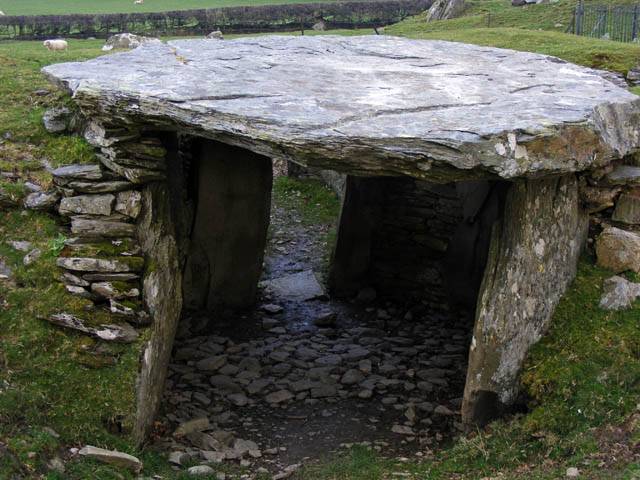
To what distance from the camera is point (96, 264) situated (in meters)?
6.97

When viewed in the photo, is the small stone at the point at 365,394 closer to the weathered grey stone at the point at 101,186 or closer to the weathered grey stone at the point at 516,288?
the weathered grey stone at the point at 516,288

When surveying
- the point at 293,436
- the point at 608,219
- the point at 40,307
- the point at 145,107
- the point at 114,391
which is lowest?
the point at 293,436

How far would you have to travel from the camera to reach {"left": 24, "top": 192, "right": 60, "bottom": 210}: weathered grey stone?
24.5ft

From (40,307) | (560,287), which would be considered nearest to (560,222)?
(560,287)

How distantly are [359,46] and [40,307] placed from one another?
486cm

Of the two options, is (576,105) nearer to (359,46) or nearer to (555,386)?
(555,386)

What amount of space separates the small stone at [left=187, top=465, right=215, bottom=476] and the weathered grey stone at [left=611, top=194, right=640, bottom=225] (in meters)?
3.83

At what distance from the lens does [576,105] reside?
6.52 meters

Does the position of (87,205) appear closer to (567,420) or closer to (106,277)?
(106,277)

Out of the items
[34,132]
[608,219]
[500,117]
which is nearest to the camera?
[500,117]

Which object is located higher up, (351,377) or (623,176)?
(623,176)

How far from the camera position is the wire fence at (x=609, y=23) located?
1892 centimetres

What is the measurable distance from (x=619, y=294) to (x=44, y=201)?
4.75 meters

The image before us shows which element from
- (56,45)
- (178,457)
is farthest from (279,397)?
(56,45)
